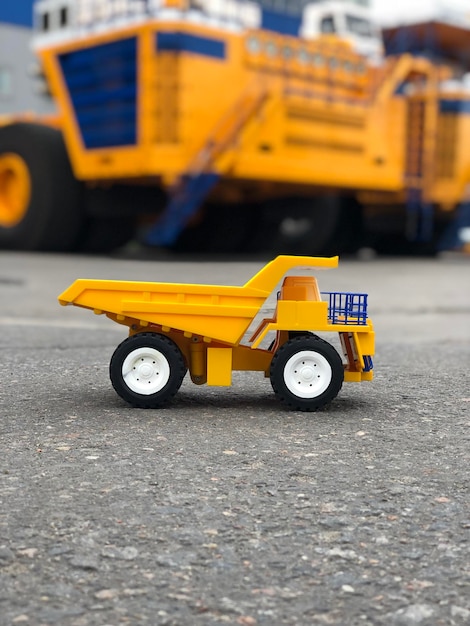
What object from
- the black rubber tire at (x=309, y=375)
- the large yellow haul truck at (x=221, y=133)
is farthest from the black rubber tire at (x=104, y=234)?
the black rubber tire at (x=309, y=375)

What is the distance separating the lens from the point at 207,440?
2006mm

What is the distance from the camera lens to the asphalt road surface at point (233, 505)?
122 centimetres

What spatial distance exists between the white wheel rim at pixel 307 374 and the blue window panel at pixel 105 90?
308 inches

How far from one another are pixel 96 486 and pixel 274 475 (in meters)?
0.36

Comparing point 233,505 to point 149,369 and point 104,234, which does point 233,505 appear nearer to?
point 149,369

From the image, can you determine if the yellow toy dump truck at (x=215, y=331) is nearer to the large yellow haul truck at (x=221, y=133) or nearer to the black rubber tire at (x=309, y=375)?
the black rubber tire at (x=309, y=375)

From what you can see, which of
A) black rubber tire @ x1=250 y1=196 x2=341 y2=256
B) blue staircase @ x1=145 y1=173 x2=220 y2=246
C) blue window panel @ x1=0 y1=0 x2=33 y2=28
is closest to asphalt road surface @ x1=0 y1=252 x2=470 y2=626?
blue staircase @ x1=145 y1=173 x2=220 y2=246

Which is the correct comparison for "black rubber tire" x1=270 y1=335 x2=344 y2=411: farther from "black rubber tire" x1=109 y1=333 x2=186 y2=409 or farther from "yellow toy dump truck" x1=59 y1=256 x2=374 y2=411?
"black rubber tire" x1=109 y1=333 x2=186 y2=409

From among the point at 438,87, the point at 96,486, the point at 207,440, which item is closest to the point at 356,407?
the point at 207,440

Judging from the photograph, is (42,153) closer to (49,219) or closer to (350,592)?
(49,219)

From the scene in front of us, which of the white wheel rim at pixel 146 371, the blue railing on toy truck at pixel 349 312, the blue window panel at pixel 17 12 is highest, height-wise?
the blue window panel at pixel 17 12

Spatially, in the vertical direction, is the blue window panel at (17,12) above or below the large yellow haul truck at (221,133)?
above

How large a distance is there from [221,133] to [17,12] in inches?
510

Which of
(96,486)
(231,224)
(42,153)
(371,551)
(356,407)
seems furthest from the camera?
(231,224)
